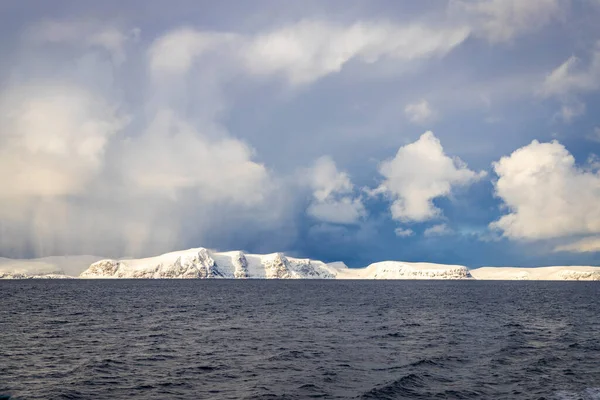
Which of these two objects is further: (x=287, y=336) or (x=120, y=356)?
(x=287, y=336)

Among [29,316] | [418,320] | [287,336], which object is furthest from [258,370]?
[29,316]

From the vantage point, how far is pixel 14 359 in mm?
52719

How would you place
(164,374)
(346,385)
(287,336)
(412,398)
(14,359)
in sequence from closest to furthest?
(412,398) < (346,385) < (164,374) < (14,359) < (287,336)

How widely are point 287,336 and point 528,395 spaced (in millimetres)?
40698

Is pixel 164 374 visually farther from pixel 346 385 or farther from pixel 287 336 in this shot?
pixel 287 336

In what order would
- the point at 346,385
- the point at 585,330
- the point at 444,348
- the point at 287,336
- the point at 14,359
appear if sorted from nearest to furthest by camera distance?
the point at 346,385
the point at 14,359
the point at 444,348
the point at 287,336
the point at 585,330

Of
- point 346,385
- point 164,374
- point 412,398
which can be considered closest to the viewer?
point 412,398

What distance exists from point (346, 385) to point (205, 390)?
12948 millimetres

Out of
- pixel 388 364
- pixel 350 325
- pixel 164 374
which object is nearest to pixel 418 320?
pixel 350 325

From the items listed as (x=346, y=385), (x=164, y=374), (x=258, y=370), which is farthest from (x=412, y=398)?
(x=164, y=374)

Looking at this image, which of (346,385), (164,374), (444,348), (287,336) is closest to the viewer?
(346,385)

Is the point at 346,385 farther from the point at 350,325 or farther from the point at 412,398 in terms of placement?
the point at 350,325

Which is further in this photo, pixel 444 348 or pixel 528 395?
pixel 444 348

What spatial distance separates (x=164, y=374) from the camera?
47.3 meters
